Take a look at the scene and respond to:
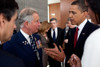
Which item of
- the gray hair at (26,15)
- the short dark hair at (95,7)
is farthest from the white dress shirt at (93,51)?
the gray hair at (26,15)

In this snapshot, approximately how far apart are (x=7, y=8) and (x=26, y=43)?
0.95 meters

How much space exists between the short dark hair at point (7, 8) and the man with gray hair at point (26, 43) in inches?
32.2

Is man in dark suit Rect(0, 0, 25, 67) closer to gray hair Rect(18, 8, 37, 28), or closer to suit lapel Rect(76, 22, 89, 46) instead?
gray hair Rect(18, 8, 37, 28)

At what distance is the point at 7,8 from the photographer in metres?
0.91

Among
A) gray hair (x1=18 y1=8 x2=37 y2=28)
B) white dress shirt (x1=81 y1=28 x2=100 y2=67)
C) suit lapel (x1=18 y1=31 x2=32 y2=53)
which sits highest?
gray hair (x1=18 y1=8 x2=37 y2=28)

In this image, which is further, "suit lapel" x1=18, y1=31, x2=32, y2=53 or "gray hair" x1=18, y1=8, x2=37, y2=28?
"gray hair" x1=18, y1=8, x2=37, y2=28

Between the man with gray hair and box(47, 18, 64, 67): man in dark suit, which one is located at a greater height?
the man with gray hair

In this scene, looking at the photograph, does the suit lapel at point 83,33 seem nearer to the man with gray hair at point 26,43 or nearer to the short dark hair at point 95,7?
the man with gray hair at point 26,43

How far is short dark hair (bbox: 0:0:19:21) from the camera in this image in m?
0.88

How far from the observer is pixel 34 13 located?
1989mm

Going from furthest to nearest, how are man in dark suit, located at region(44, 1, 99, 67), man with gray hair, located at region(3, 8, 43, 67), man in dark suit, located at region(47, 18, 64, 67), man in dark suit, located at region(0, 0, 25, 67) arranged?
man in dark suit, located at region(47, 18, 64, 67)
man in dark suit, located at region(44, 1, 99, 67)
man with gray hair, located at region(3, 8, 43, 67)
man in dark suit, located at region(0, 0, 25, 67)

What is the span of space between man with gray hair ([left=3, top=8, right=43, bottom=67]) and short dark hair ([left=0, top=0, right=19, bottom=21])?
0.82m

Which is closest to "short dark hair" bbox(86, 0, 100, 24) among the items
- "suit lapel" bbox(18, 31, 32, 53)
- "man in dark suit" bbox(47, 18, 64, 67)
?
"suit lapel" bbox(18, 31, 32, 53)

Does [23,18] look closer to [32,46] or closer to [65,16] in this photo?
[32,46]
